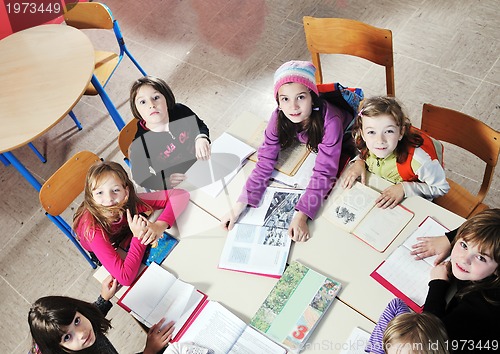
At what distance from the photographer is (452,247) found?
1.70 m

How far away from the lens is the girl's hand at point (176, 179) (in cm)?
223

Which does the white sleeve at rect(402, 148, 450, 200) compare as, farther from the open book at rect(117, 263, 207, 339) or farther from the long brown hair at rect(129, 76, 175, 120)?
the long brown hair at rect(129, 76, 175, 120)

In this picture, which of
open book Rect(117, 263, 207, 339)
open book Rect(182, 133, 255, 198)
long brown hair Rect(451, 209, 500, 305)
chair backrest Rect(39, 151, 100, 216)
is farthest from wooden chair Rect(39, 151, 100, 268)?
long brown hair Rect(451, 209, 500, 305)

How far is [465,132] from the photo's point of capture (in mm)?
1990

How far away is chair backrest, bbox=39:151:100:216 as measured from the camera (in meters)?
2.28

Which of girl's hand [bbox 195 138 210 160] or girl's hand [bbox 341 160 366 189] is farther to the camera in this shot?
girl's hand [bbox 195 138 210 160]

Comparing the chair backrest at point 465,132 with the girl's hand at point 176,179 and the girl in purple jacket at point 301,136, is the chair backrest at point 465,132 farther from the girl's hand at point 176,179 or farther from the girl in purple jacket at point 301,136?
the girl's hand at point 176,179

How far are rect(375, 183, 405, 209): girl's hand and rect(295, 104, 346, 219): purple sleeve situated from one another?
0.21 m


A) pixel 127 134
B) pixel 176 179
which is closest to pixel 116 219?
pixel 176 179

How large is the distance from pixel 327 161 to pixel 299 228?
12.9 inches

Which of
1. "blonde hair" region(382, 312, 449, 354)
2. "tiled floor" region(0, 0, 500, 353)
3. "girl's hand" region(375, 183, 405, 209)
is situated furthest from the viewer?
"tiled floor" region(0, 0, 500, 353)

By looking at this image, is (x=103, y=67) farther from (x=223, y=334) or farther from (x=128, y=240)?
(x=223, y=334)

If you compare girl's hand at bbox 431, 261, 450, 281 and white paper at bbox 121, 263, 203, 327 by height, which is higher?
girl's hand at bbox 431, 261, 450, 281

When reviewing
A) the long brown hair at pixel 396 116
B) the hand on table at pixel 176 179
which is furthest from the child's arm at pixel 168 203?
the long brown hair at pixel 396 116
